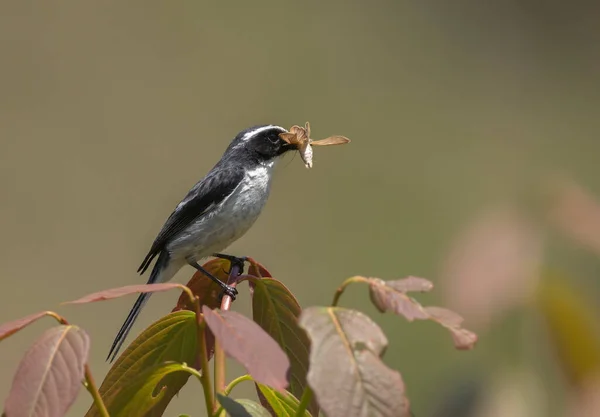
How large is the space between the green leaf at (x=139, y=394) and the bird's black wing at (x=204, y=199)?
3.26 feet

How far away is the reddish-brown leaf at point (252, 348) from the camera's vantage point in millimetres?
370

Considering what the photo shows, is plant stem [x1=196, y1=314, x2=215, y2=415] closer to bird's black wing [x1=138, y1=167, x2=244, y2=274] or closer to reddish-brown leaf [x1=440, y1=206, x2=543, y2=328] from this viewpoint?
reddish-brown leaf [x1=440, y1=206, x2=543, y2=328]

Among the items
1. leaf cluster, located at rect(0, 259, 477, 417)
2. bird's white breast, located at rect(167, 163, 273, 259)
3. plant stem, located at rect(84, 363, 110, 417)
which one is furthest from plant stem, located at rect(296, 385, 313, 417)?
bird's white breast, located at rect(167, 163, 273, 259)

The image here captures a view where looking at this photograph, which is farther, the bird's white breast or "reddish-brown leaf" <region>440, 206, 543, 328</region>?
the bird's white breast

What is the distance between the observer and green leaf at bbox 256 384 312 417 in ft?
1.62

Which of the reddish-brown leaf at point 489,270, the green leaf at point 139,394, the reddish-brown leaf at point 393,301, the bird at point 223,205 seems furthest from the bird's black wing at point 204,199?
the reddish-brown leaf at point 393,301

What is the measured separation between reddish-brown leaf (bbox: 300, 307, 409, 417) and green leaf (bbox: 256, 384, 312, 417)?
13 cm

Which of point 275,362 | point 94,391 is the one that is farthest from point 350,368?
point 94,391

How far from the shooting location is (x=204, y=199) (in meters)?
1.50

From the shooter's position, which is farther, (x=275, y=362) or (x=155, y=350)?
(x=155, y=350)

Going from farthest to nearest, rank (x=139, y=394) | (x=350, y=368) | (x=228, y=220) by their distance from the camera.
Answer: (x=228, y=220), (x=139, y=394), (x=350, y=368)

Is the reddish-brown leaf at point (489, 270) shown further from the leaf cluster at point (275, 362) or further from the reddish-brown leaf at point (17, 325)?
the reddish-brown leaf at point (17, 325)

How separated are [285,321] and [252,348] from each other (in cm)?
→ 16

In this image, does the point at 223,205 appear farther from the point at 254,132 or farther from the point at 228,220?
the point at 254,132
